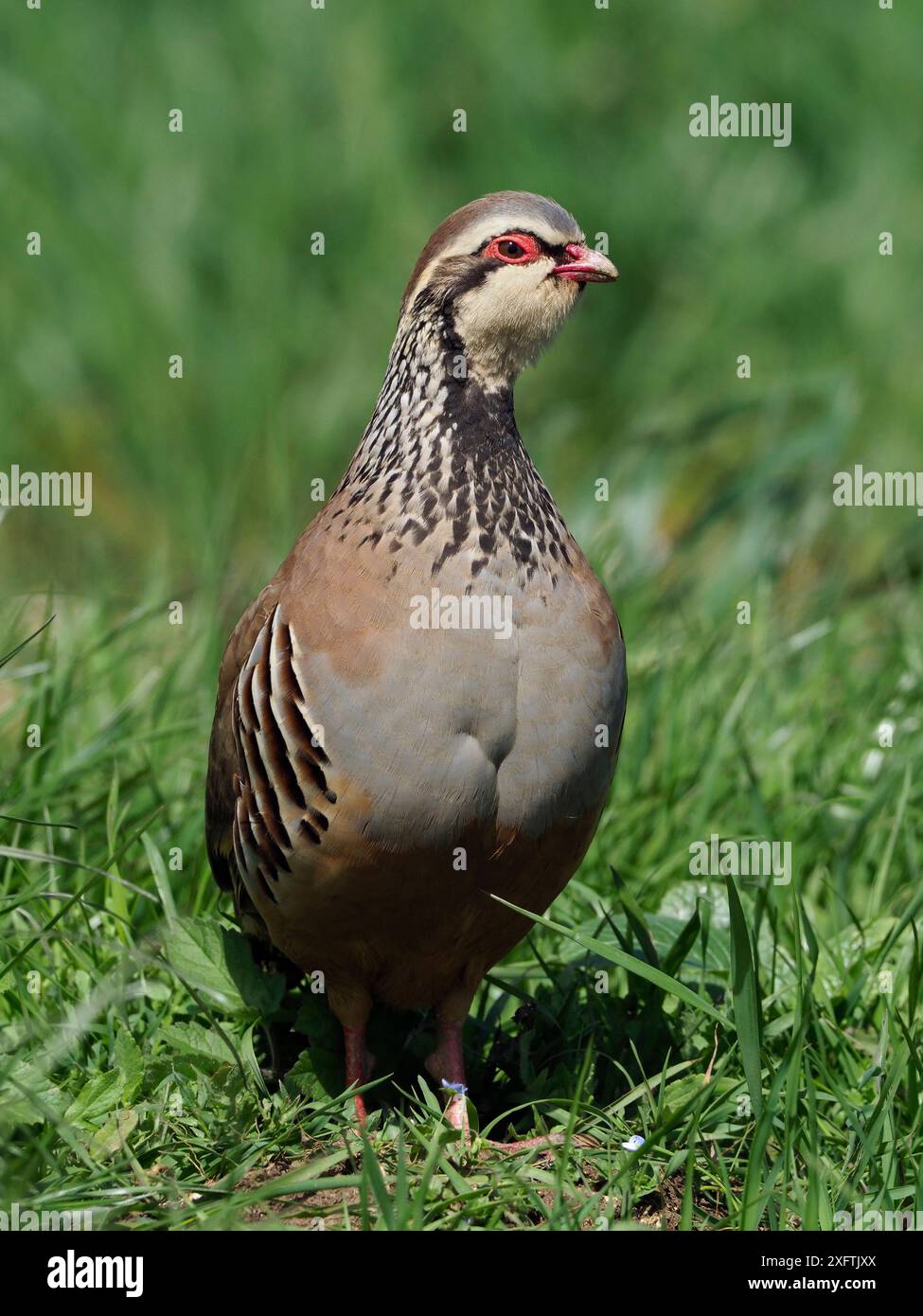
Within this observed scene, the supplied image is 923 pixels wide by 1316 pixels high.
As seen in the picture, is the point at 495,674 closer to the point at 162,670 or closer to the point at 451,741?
the point at 451,741

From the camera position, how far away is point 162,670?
4699mm

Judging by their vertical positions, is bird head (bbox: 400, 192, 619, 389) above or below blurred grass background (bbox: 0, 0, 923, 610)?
below

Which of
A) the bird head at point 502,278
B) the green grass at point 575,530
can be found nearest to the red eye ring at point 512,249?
the bird head at point 502,278

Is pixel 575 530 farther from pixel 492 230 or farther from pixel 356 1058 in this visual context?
pixel 356 1058

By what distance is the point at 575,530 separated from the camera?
5.85m

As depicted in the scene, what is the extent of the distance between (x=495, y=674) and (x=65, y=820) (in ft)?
4.74

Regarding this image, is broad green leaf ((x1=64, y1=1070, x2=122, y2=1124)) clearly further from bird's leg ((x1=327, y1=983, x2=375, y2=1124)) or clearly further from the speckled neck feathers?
the speckled neck feathers

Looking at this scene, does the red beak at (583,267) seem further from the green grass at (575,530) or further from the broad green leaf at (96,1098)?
the broad green leaf at (96,1098)

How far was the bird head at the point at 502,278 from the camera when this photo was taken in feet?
11.1

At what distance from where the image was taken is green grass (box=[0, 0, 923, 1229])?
3.25 metres

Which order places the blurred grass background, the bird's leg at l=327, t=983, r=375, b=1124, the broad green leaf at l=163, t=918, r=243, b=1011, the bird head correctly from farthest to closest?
the blurred grass background, the broad green leaf at l=163, t=918, r=243, b=1011, the bird's leg at l=327, t=983, r=375, b=1124, the bird head

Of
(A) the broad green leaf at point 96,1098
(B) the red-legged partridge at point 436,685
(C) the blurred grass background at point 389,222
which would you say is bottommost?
(A) the broad green leaf at point 96,1098

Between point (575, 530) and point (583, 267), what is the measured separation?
2.41 m

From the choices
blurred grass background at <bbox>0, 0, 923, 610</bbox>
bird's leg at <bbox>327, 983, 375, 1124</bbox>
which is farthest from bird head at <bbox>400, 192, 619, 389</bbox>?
blurred grass background at <bbox>0, 0, 923, 610</bbox>
